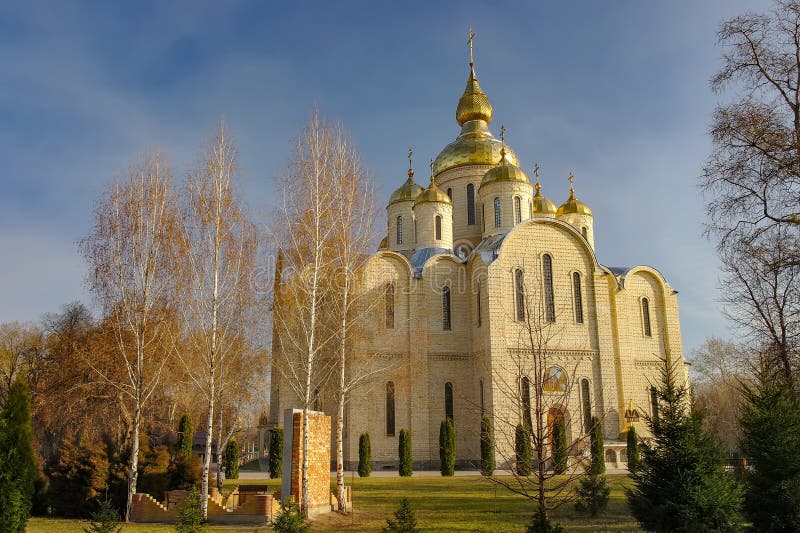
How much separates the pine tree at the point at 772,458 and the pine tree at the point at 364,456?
14.5 m

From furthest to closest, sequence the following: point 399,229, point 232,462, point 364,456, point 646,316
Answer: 1. point 399,229
2. point 646,316
3. point 232,462
4. point 364,456

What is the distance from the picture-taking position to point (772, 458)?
32.3 feet

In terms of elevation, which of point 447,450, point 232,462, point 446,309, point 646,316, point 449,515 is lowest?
point 449,515

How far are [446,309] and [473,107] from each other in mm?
13339

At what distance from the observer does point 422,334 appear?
2641cm

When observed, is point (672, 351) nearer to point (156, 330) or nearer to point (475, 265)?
point (475, 265)

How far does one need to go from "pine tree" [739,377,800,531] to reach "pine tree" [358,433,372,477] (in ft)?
47.5

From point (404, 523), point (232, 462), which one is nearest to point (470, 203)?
point (232, 462)

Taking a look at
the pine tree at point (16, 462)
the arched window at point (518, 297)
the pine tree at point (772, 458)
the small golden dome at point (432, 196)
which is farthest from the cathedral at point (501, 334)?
the pine tree at point (16, 462)

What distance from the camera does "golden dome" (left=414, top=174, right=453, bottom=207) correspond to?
1182 inches

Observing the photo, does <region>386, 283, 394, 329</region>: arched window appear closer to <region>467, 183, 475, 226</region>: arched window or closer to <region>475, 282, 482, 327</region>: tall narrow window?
<region>475, 282, 482, 327</region>: tall narrow window

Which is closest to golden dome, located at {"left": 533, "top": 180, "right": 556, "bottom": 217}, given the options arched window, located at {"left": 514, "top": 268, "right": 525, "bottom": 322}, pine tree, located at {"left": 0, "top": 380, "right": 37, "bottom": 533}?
arched window, located at {"left": 514, "top": 268, "right": 525, "bottom": 322}

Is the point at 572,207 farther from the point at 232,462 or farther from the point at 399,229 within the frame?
the point at 232,462

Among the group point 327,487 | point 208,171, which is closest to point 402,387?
point 327,487
